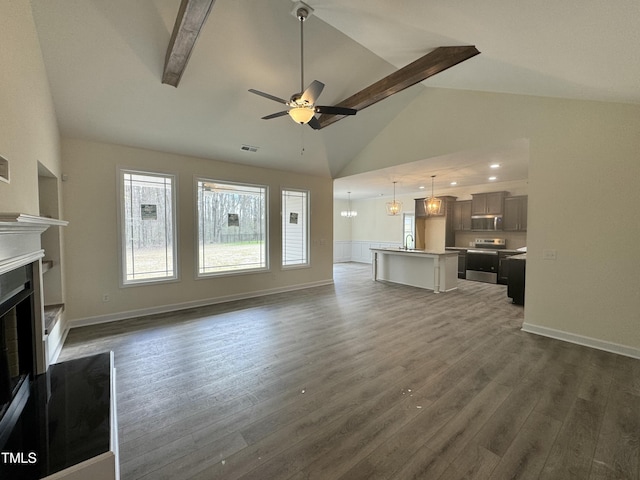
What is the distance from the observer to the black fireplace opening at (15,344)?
5.39 feet

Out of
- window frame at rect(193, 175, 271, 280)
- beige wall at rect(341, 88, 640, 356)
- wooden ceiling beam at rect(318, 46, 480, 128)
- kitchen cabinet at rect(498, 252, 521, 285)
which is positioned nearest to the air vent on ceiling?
window frame at rect(193, 175, 271, 280)

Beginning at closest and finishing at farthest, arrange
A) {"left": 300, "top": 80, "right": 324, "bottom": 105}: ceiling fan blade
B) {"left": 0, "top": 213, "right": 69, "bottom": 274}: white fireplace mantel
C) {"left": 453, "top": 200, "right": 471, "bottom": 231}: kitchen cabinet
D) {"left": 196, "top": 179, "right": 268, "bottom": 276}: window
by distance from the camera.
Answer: {"left": 0, "top": 213, "right": 69, "bottom": 274}: white fireplace mantel < {"left": 300, "top": 80, "right": 324, "bottom": 105}: ceiling fan blade < {"left": 196, "top": 179, "right": 268, "bottom": 276}: window < {"left": 453, "top": 200, "right": 471, "bottom": 231}: kitchen cabinet

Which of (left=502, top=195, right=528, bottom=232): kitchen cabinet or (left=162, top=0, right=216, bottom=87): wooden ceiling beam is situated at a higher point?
(left=162, top=0, right=216, bottom=87): wooden ceiling beam

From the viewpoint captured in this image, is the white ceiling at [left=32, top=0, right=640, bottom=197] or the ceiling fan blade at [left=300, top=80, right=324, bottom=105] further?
the ceiling fan blade at [left=300, top=80, right=324, bottom=105]

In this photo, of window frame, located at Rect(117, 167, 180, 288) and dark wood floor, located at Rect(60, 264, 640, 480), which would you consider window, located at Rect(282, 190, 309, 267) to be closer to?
window frame, located at Rect(117, 167, 180, 288)

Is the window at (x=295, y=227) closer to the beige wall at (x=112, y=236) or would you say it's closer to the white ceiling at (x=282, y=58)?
the beige wall at (x=112, y=236)

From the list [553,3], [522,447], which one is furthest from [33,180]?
[522,447]

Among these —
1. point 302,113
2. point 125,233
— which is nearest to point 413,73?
point 302,113

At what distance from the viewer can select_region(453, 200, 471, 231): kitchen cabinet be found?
26.2ft

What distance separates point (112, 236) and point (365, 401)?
4.40 m

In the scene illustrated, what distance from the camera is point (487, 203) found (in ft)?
24.6

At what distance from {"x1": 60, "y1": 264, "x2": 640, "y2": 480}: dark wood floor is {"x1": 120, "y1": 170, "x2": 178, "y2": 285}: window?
0.93 meters

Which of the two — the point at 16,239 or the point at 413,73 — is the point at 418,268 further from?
the point at 16,239

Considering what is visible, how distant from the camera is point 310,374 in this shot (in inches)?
105
